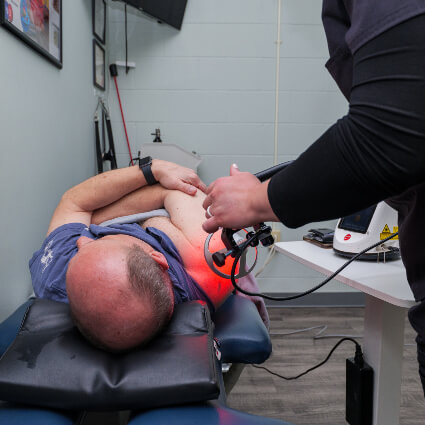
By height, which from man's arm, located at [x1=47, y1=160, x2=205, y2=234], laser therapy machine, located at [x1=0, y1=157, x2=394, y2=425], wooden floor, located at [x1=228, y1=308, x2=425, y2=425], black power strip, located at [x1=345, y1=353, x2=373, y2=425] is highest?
man's arm, located at [x1=47, y1=160, x2=205, y2=234]

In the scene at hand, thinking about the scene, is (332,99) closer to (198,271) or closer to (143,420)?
(198,271)

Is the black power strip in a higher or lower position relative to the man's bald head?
lower

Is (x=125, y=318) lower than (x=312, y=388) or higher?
higher

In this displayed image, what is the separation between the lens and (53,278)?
1.07 metres

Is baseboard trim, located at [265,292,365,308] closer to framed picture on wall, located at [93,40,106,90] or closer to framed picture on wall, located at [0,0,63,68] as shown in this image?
framed picture on wall, located at [93,40,106,90]

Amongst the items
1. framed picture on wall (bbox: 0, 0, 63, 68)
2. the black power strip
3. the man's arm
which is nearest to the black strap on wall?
framed picture on wall (bbox: 0, 0, 63, 68)

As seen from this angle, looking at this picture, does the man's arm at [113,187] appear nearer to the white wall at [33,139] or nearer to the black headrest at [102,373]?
the white wall at [33,139]

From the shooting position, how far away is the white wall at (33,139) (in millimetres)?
1344

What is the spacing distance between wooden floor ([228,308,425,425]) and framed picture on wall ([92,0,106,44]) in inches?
86.7

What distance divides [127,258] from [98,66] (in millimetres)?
2004

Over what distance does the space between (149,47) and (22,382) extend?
2.47m

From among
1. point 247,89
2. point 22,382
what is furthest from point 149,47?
point 22,382

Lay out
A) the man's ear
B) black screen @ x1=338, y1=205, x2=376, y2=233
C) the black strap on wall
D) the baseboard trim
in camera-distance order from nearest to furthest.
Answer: the man's ear
black screen @ x1=338, y1=205, x2=376, y2=233
the black strap on wall
the baseboard trim

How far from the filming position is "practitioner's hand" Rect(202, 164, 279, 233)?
1.93 feet
